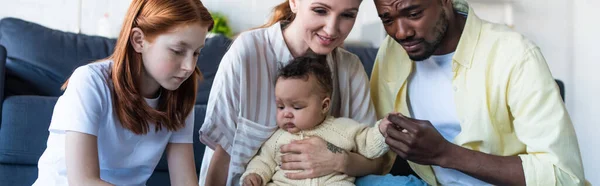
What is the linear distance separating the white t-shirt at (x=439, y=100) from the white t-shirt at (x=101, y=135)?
2.18ft

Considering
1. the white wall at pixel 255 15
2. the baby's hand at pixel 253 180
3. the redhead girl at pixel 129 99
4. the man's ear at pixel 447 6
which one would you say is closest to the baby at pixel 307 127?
the baby's hand at pixel 253 180

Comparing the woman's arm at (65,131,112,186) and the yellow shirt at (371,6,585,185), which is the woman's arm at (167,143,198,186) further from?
the yellow shirt at (371,6,585,185)

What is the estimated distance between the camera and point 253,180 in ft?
5.66

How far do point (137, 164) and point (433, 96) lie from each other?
823 millimetres

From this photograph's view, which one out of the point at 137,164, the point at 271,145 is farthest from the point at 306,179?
the point at 137,164

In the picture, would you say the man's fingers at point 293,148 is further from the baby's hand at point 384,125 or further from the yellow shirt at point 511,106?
the yellow shirt at point 511,106

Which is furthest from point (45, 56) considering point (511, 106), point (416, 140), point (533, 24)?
point (533, 24)

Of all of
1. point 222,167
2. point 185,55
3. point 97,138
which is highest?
point 185,55

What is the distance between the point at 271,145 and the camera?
1809 millimetres

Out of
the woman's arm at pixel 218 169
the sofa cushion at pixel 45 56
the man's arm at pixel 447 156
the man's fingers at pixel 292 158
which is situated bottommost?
the sofa cushion at pixel 45 56

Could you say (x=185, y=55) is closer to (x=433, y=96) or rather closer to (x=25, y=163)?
(x=433, y=96)

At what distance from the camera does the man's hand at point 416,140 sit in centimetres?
165

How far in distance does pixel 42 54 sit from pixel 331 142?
190 centimetres

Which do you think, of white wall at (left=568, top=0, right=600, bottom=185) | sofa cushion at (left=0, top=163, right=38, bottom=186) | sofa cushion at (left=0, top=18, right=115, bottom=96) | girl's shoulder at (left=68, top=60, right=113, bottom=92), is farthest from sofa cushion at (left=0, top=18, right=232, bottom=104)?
white wall at (left=568, top=0, right=600, bottom=185)
